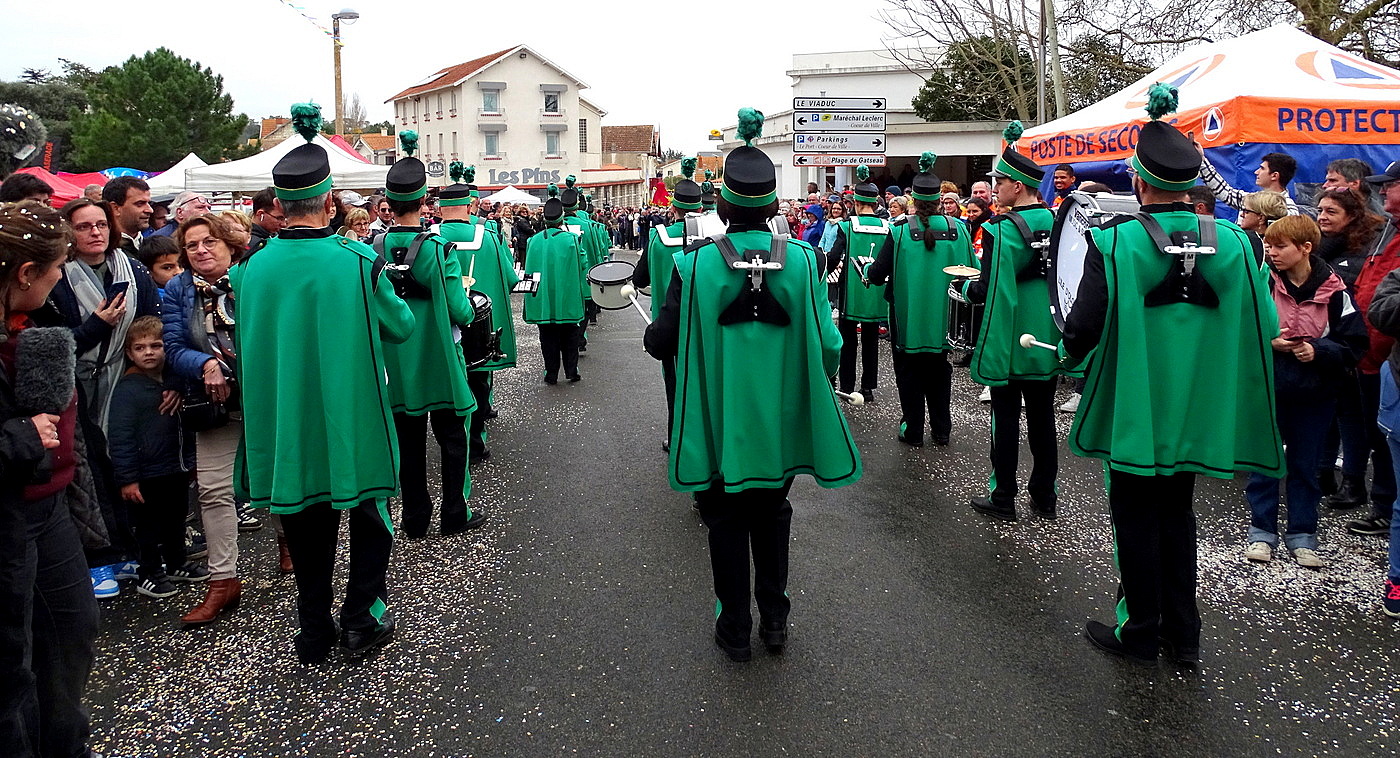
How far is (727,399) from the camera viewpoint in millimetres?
3588

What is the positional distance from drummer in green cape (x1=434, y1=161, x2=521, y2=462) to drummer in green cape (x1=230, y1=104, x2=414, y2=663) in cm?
220

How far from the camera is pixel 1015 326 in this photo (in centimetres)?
536

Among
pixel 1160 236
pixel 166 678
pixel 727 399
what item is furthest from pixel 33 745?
pixel 1160 236

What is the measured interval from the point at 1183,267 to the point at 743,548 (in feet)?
6.28

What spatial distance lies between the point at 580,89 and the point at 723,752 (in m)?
66.1

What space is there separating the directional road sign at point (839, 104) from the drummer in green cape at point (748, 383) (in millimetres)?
10515

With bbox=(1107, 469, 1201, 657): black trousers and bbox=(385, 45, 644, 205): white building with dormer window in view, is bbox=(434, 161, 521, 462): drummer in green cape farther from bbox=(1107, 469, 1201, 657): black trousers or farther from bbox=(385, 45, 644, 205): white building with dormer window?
bbox=(385, 45, 644, 205): white building with dormer window

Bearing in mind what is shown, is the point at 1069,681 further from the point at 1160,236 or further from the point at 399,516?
the point at 399,516

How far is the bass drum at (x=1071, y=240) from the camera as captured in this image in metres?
3.91

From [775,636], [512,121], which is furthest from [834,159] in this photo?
[512,121]

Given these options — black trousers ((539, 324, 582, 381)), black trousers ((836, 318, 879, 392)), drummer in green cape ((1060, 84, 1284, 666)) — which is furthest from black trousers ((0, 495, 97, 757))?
black trousers ((539, 324, 582, 381))

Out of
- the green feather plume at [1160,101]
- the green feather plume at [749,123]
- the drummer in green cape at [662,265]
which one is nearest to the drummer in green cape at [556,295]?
the drummer in green cape at [662,265]

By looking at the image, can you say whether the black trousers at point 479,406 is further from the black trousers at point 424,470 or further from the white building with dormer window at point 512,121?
the white building with dormer window at point 512,121

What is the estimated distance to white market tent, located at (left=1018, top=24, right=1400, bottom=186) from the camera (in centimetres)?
821
